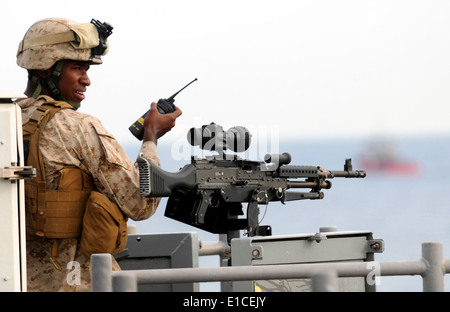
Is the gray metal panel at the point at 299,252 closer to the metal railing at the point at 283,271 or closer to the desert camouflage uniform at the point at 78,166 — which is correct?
the desert camouflage uniform at the point at 78,166

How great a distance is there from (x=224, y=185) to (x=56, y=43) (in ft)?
7.16

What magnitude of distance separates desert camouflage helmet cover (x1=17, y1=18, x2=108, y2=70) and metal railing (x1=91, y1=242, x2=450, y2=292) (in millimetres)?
→ 1715

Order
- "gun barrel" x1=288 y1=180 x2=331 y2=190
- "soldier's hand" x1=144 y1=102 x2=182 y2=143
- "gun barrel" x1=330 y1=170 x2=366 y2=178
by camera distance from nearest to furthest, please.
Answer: "soldier's hand" x1=144 y1=102 x2=182 y2=143 < "gun barrel" x1=288 y1=180 x2=331 y2=190 < "gun barrel" x1=330 y1=170 x2=366 y2=178

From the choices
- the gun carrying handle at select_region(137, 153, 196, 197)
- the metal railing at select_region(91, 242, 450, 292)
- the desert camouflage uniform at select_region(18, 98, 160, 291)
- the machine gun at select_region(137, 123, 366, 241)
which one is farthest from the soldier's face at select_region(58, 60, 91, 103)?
the metal railing at select_region(91, 242, 450, 292)

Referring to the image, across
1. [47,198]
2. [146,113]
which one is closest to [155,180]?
[146,113]

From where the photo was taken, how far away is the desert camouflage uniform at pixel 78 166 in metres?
5.51

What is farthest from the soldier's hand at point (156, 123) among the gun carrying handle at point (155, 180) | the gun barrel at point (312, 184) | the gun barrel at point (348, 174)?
the gun barrel at point (348, 174)

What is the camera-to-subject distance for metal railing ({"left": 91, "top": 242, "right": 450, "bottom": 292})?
14.1 feet

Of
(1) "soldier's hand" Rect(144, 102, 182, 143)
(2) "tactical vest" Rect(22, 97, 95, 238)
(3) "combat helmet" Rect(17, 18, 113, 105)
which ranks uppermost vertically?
(3) "combat helmet" Rect(17, 18, 113, 105)

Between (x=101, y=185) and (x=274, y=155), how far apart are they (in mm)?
2728

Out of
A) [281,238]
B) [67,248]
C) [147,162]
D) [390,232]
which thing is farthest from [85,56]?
[390,232]

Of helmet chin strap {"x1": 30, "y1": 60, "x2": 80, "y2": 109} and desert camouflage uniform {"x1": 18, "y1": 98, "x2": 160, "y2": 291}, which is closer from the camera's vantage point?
desert camouflage uniform {"x1": 18, "y1": 98, "x2": 160, "y2": 291}

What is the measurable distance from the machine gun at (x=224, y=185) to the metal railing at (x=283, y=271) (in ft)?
6.53

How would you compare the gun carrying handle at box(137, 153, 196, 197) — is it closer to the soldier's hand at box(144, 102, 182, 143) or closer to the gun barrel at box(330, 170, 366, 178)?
the soldier's hand at box(144, 102, 182, 143)
